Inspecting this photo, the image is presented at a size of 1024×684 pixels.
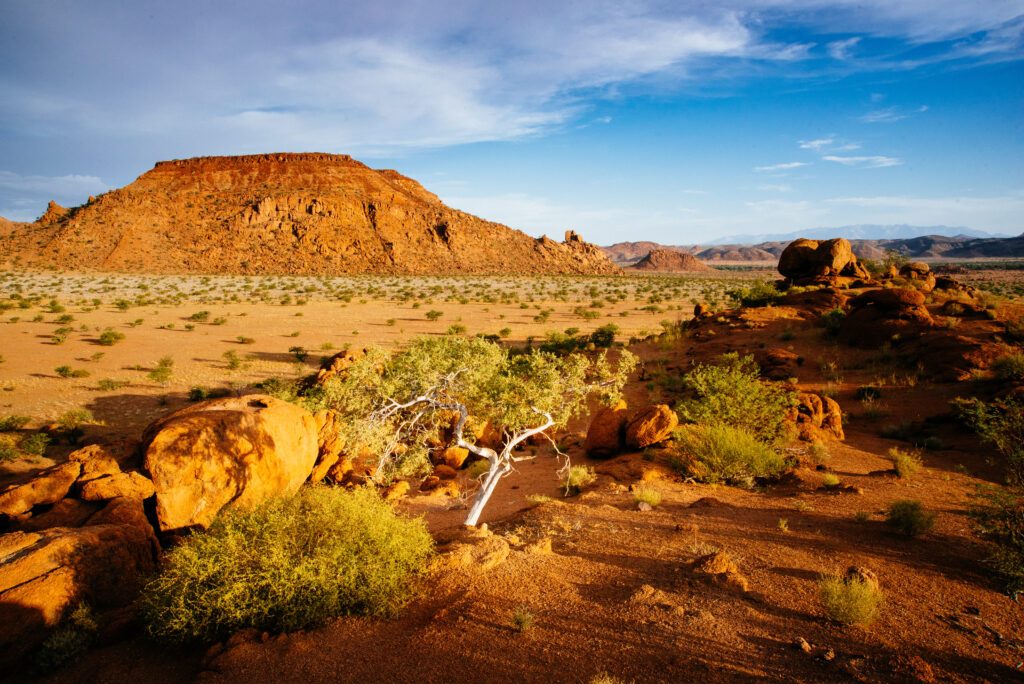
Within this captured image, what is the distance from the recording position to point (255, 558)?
483 centimetres

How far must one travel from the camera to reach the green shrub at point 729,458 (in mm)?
9148

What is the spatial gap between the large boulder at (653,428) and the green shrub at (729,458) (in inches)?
36.2

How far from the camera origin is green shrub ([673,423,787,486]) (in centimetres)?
915

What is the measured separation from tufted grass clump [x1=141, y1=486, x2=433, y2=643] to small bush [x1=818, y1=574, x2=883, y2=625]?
13.9 feet

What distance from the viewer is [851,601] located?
4637mm

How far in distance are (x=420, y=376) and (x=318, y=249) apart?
73.1m

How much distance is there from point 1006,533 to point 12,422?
18.3m

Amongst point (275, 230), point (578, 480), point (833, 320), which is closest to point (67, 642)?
point (578, 480)

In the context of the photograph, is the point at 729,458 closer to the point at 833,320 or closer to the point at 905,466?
the point at 905,466

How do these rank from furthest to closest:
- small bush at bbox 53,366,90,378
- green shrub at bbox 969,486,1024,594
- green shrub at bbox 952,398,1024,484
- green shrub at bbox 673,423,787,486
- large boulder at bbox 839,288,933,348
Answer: large boulder at bbox 839,288,933,348
small bush at bbox 53,366,90,378
green shrub at bbox 673,423,787,486
green shrub at bbox 952,398,1024,484
green shrub at bbox 969,486,1024,594

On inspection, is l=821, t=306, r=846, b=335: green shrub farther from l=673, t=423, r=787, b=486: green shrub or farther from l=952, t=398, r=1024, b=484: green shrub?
l=673, t=423, r=787, b=486: green shrub

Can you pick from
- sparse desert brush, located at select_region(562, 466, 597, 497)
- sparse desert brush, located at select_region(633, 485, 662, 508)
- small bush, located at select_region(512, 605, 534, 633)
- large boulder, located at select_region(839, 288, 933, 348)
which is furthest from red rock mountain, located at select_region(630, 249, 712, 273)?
small bush, located at select_region(512, 605, 534, 633)

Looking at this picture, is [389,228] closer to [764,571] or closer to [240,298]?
[240,298]

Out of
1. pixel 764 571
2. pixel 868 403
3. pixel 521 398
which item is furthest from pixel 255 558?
pixel 868 403
